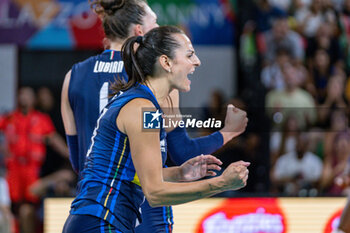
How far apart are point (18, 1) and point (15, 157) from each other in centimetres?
258

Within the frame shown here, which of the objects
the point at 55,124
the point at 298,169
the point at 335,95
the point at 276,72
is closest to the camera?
the point at 298,169

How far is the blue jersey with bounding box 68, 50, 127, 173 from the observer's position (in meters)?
3.54

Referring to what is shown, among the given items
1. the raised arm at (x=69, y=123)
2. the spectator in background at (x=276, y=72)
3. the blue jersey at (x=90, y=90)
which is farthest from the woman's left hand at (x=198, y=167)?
the spectator in background at (x=276, y=72)

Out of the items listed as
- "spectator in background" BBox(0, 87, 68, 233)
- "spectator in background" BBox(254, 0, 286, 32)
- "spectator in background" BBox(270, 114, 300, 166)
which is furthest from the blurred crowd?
"spectator in background" BBox(254, 0, 286, 32)

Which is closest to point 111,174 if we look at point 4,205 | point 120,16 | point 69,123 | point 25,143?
point 69,123

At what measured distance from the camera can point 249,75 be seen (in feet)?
28.0

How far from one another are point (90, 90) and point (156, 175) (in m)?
1.04

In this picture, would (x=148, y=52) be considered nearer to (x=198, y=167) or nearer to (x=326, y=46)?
(x=198, y=167)

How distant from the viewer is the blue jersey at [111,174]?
279cm

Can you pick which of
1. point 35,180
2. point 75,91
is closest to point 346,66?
point 35,180

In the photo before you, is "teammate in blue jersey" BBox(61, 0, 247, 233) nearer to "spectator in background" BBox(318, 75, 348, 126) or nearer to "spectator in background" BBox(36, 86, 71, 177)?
"spectator in background" BBox(36, 86, 71, 177)

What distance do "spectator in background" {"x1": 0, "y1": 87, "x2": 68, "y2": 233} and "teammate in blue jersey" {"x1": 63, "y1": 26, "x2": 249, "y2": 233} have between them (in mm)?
5031

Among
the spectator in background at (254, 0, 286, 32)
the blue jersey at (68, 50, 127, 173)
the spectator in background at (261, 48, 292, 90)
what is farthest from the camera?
the spectator in background at (254, 0, 286, 32)

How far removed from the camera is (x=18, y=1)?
930 centimetres
